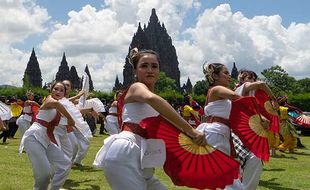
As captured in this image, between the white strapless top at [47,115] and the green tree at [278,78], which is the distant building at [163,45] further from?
the white strapless top at [47,115]

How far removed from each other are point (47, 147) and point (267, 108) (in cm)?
340

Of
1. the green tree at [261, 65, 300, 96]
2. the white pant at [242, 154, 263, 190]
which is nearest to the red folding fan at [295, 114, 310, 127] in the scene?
the white pant at [242, 154, 263, 190]

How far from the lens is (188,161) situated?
412 cm

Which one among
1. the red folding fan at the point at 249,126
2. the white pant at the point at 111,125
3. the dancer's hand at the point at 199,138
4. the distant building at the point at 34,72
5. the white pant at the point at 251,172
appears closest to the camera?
the dancer's hand at the point at 199,138

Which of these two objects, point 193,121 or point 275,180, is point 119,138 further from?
point 193,121

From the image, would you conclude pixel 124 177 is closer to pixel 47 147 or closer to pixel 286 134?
pixel 47 147

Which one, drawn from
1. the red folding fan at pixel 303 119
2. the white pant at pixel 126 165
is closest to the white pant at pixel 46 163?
the white pant at pixel 126 165

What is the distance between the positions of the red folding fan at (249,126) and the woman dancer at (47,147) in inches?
94.1

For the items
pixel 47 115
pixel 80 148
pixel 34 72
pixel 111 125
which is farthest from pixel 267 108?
pixel 34 72

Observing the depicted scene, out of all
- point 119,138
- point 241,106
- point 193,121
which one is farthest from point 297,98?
point 119,138

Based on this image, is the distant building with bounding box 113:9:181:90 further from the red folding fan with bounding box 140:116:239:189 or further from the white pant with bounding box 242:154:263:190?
the red folding fan with bounding box 140:116:239:189

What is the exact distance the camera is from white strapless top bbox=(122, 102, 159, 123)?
160 inches

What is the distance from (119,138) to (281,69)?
9904 cm

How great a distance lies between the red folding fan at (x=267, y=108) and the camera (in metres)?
7.40
